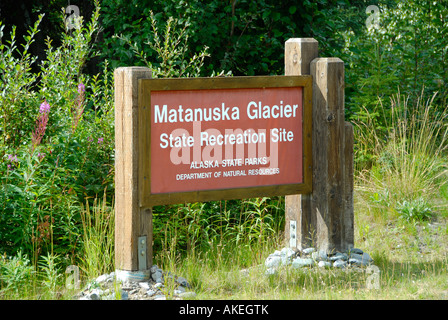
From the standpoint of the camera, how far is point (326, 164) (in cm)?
545

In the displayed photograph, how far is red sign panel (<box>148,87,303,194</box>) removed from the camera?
15.9ft

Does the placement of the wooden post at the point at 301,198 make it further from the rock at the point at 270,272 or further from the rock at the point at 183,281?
the rock at the point at 183,281

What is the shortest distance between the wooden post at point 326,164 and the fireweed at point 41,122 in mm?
2045

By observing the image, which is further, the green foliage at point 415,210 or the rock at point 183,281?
the green foliage at point 415,210

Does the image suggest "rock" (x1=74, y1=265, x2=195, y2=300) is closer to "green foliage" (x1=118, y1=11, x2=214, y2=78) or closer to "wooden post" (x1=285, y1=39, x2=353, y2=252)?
"wooden post" (x1=285, y1=39, x2=353, y2=252)

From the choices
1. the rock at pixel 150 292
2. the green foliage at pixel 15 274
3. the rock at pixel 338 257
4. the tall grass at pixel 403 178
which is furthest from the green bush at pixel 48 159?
the tall grass at pixel 403 178

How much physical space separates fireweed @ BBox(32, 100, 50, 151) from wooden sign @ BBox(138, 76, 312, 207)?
3.33 feet

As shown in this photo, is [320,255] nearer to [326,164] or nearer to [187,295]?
[326,164]

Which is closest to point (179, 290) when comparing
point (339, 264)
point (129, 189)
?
point (129, 189)

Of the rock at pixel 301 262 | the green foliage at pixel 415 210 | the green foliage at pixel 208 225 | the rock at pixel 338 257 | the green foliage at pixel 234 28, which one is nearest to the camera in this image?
the rock at pixel 301 262

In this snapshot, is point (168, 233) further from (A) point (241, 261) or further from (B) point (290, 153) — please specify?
(B) point (290, 153)

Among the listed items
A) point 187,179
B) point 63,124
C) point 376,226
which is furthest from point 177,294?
point 376,226

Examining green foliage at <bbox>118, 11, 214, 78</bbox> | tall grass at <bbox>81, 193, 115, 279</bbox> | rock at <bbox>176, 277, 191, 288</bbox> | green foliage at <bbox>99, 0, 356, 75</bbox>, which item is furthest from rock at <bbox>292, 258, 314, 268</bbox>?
green foliage at <bbox>99, 0, 356, 75</bbox>

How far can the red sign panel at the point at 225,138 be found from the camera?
4.85m
